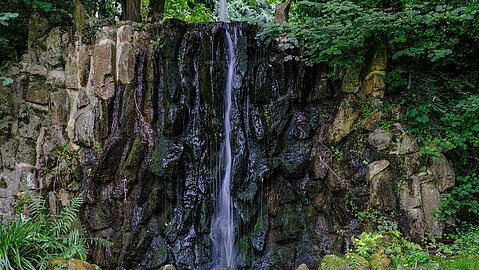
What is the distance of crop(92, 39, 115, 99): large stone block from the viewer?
5.69 metres

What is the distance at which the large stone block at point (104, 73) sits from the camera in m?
5.69

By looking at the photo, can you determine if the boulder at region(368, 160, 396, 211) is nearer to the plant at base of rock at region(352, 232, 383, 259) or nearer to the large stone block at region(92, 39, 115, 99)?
the plant at base of rock at region(352, 232, 383, 259)

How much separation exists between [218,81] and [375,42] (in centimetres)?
297

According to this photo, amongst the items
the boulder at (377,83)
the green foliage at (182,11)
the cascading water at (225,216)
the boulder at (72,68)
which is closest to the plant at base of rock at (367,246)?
the cascading water at (225,216)

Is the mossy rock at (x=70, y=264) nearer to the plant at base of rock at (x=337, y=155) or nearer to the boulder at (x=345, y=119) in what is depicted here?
the plant at base of rock at (x=337, y=155)

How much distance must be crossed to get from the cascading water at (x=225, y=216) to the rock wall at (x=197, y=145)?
137mm

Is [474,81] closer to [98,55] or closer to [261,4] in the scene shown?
[98,55]

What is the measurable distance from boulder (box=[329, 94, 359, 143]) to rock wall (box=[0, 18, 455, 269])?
20mm

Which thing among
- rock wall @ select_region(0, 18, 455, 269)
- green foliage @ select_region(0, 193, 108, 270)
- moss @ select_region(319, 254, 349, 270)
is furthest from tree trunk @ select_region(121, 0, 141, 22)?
moss @ select_region(319, 254, 349, 270)

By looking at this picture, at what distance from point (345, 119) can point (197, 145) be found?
9.22 ft

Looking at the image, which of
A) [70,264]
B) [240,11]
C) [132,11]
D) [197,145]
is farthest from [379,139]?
[240,11]

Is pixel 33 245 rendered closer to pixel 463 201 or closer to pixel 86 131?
pixel 86 131

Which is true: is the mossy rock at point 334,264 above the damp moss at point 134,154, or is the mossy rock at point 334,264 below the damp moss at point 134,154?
below

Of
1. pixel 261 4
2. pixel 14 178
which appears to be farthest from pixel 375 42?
pixel 261 4
